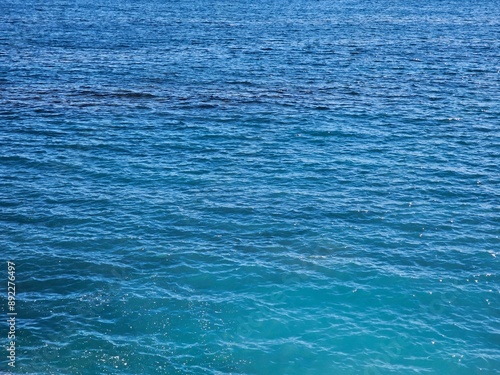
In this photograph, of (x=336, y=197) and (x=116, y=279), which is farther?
(x=336, y=197)

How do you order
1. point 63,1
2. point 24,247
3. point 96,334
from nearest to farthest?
point 96,334 < point 24,247 < point 63,1

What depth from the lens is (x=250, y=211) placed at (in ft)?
197

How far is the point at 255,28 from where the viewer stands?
145500mm

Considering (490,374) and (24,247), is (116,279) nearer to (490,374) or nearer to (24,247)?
(24,247)

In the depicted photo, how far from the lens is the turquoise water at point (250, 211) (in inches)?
1722

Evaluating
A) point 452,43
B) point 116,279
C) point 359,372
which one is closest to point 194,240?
point 116,279

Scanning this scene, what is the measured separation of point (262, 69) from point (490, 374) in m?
73.9

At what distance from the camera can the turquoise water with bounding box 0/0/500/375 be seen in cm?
4375

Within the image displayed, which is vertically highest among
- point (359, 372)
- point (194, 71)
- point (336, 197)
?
point (194, 71)

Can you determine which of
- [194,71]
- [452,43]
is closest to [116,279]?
[194,71]

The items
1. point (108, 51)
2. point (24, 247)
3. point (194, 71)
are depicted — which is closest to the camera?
point (24, 247)

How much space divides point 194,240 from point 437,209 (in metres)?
23.6

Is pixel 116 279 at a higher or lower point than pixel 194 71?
lower

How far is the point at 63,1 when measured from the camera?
595 ft
